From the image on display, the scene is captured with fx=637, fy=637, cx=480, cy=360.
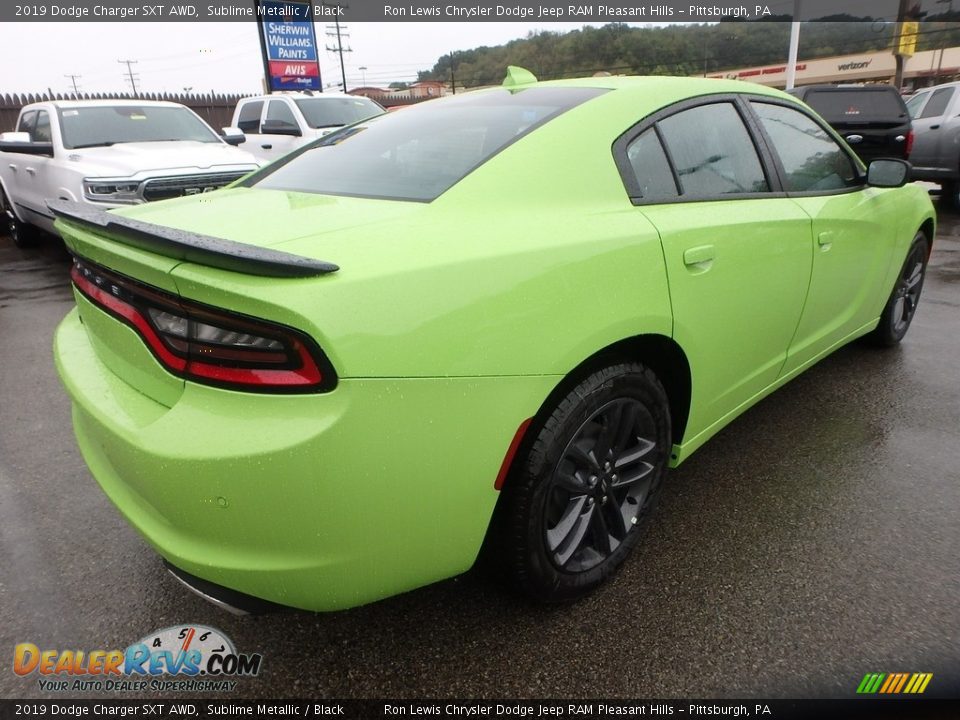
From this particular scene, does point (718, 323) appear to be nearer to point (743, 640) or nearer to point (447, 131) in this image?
point (743, 640)

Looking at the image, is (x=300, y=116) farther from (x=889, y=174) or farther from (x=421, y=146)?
(x=889, y=174)

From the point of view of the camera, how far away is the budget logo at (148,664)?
1.73 m

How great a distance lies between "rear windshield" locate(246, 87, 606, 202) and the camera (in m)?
1.92

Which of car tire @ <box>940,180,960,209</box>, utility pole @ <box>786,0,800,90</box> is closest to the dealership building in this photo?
utility pole @ <box>786,0,800,90</box>

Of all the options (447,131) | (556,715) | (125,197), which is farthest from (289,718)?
(125,197)

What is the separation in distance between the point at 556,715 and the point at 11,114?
18828mm

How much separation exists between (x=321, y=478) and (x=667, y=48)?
47037 millimetres

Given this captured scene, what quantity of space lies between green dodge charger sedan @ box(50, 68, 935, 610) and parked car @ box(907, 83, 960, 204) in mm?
8915

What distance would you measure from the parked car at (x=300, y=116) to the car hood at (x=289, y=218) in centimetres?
738

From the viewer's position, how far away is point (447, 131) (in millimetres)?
2219

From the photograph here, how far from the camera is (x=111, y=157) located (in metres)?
5.89

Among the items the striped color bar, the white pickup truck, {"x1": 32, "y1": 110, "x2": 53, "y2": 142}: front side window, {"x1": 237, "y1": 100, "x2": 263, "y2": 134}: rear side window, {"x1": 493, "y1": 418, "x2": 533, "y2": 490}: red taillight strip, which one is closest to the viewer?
{"x1": 493, "y1": 418, "x2": 533, "y2": 490}: red taillight strip

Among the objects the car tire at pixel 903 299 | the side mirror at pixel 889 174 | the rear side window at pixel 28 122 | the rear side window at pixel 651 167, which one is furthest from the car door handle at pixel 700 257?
the rear side window at pixel 28 122

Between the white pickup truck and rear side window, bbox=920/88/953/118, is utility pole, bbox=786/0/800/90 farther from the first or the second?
the white pickup truck
